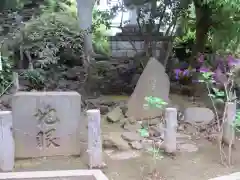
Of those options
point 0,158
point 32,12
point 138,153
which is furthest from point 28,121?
point 32,12

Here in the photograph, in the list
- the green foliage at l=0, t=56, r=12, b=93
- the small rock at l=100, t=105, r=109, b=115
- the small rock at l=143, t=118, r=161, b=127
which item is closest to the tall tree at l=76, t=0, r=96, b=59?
the green foliage at l=0, t=56, r=12, b=93

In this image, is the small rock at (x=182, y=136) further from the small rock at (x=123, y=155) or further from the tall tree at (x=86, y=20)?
the tall tree at (x=86, y=20)

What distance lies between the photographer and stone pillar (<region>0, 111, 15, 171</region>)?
12.4 ft

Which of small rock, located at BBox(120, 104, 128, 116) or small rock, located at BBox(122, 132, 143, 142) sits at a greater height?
small rock, located at BBox(120, 104, 128, 116)

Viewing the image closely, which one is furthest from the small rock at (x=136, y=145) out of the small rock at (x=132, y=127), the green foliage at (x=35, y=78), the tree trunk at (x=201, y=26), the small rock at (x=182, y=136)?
the tree trunk at (x=201, y=26)

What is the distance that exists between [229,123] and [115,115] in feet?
5.72

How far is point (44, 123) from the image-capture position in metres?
4.23

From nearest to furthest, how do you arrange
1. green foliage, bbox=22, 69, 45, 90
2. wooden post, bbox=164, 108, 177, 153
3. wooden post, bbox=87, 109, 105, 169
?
wooden post, bbox=87, 109, 105, 169, wooden post, bbox=164, 108, 177, 153, green foliage, bbox=22, 69, 45, 90

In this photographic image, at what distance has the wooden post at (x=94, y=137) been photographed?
392 cm

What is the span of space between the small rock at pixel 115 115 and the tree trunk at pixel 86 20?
2578 millimetres

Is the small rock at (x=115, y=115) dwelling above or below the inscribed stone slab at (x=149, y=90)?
below

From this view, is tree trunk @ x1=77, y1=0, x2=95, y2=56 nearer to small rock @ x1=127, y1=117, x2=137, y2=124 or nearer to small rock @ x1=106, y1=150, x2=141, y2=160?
small rock @ x1=127, y1=117, x2=137, y2=124

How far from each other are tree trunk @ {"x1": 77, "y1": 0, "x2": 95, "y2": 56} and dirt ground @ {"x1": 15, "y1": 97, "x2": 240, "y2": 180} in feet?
13.0

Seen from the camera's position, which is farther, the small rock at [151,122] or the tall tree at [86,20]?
the tall tree at [86,20]
